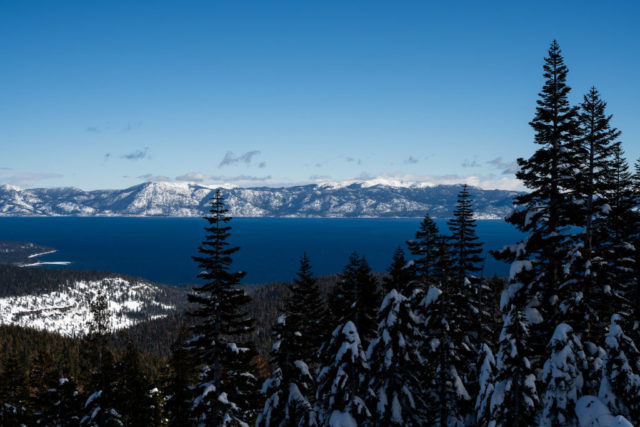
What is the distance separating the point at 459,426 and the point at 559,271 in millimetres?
13614

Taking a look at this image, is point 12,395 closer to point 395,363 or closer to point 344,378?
point 344,378

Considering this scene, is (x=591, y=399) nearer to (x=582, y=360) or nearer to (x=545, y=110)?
(x=582, y=360)

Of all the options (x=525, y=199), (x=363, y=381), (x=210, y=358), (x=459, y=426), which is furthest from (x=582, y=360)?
(x=210, y=358)

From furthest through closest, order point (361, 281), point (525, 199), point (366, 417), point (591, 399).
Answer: point (361, 281) < point (366, 417) < point (525, 199) < point (591, 399)

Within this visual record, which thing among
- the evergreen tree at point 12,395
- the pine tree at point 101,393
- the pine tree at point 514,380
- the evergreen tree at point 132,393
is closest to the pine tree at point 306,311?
the pine tree at point 514,380

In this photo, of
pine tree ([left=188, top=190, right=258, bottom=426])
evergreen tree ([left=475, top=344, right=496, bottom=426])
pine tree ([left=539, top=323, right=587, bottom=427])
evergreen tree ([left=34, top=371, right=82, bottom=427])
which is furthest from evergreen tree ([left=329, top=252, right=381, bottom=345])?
evergreen tree ([left=34, top=371, right=82, bottom=427])

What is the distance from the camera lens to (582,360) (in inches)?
541

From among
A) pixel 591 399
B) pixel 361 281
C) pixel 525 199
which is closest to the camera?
pixel 591 399

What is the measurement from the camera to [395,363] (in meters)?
20.3

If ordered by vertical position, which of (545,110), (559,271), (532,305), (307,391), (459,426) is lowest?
(459,426)

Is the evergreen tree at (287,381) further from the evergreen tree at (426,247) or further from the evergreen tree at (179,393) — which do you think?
the evergreen tree at (179,393)

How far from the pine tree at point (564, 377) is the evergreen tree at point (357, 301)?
887cm

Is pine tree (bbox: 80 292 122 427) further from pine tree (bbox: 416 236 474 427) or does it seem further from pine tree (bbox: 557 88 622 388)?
pine tree (bbox: 557 88 622 388)

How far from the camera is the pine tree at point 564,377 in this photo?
44.1 feet
